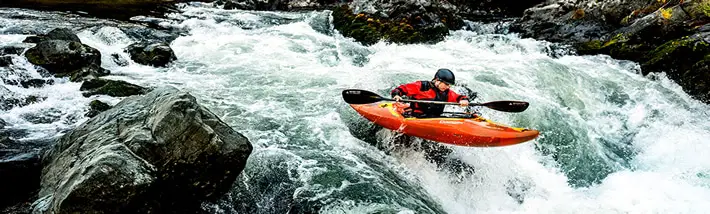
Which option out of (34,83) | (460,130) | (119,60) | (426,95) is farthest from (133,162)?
(119,60)

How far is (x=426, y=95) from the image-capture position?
6.14 metres

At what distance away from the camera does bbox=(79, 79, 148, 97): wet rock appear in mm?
7484

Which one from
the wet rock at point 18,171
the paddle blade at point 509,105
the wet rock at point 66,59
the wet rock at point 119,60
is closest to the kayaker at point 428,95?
the paddle blade at point 509,105

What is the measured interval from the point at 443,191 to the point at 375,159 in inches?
36.9

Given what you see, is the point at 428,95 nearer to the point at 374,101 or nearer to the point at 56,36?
the point at 374,101

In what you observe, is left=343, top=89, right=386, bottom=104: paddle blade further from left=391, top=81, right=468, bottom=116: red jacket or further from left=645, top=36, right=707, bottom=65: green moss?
left=645, top=36, right=707, bottom=65: green moss

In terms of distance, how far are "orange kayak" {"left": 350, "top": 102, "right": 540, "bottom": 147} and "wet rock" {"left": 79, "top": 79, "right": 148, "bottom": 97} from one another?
14.7 ft

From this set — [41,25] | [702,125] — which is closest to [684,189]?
[702,125]

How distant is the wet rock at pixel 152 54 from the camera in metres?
9.97

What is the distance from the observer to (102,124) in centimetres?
435

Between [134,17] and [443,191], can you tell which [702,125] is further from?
[134,17]

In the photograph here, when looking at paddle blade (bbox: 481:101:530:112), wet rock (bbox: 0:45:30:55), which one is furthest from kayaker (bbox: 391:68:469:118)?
wet rock (bbox: 0:45:30:55)

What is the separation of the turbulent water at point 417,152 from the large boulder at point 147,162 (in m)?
0.52

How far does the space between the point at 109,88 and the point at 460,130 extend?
5.86 meters
